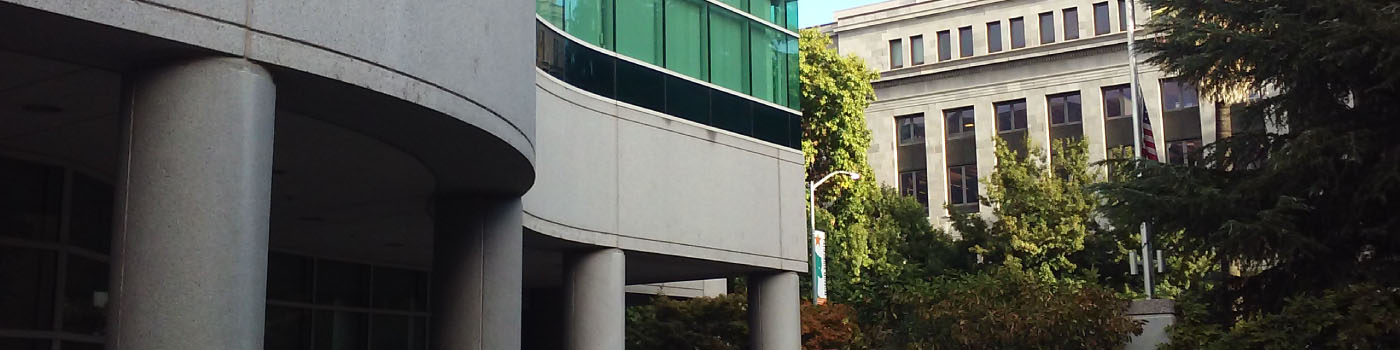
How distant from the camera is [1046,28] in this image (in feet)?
224

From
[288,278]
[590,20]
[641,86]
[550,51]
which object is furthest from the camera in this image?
[288,278]

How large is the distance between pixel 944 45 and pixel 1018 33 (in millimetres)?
3699

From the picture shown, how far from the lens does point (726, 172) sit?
81.7ft

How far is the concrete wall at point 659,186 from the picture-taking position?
20.4 m

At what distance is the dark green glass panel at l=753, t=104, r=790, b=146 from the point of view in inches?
1023

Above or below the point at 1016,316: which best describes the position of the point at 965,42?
above

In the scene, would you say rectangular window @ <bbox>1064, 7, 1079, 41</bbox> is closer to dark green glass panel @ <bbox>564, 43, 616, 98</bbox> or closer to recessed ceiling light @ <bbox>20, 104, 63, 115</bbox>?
dark green glass panel @ <bbox>564, 43, 616, 98</bbox>

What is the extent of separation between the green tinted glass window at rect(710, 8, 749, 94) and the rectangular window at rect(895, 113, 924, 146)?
151 ft

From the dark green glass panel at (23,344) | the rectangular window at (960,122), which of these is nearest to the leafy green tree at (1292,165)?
the dark green glass panel at (23,344)

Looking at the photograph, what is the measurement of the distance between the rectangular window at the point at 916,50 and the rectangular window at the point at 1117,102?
9.28 m

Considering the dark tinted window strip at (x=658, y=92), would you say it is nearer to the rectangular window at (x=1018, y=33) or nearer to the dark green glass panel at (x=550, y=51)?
the dark green glass panel at (x=550, y=51)

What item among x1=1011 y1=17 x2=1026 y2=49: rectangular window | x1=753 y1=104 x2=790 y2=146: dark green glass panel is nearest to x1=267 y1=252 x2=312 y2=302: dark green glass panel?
x1=753 y1=104 x2=790 y2=146: dark green glass panel

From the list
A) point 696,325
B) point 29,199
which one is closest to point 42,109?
point 29,199

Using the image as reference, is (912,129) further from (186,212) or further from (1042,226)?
(186,212)
